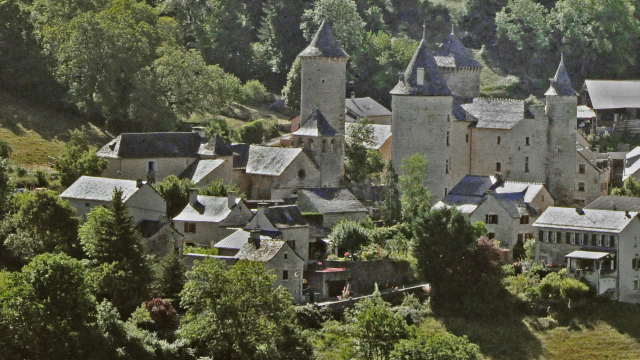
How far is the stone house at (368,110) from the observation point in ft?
348

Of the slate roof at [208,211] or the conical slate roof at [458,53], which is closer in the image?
the slate roof at [208,211]

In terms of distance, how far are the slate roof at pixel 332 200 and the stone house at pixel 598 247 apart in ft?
33.9

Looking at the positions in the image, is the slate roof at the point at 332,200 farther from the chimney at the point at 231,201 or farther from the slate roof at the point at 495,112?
the slate roof at the point at 495,112

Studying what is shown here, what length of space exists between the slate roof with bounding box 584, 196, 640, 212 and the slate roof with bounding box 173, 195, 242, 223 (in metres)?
20.4

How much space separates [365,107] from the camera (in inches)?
4289

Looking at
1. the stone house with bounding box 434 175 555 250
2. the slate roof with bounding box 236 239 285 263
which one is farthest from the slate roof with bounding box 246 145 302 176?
the slate roof with bounding box 236 239 285 263

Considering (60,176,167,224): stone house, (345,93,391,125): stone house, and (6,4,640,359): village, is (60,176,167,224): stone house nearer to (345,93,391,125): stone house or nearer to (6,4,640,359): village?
(6,4,640,359): village

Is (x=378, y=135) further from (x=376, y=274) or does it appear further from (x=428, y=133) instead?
(x=376, y=274)

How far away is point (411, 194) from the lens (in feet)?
259

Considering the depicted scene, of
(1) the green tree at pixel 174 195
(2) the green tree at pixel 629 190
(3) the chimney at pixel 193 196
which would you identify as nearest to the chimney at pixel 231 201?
(3) the chimney at pixel 193 196

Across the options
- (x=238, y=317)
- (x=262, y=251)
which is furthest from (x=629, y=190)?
(x=238, y=317)

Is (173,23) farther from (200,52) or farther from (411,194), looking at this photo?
(411,194)


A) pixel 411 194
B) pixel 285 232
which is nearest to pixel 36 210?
pixel 285 232

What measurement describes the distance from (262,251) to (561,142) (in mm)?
25640
